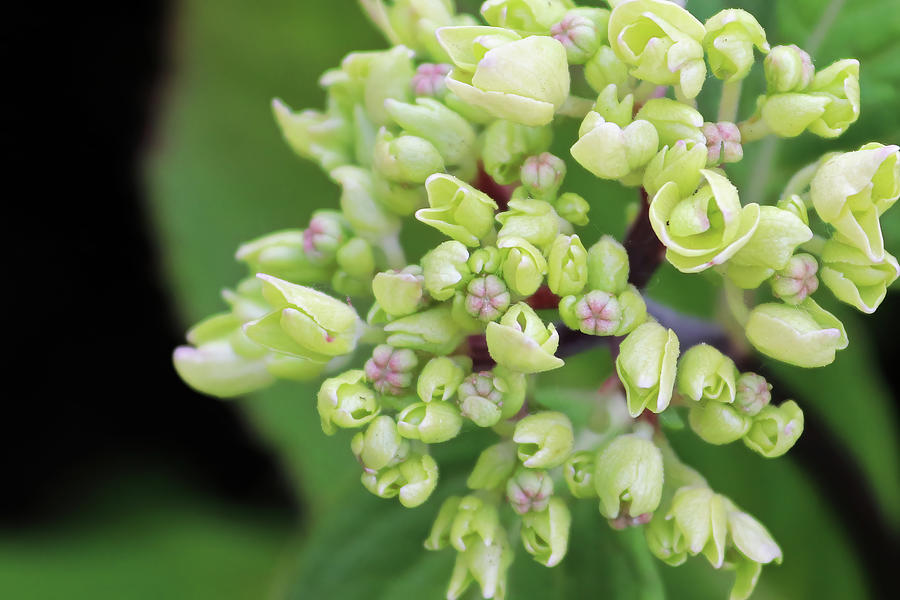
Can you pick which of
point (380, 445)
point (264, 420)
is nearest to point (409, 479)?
point (380, 445)

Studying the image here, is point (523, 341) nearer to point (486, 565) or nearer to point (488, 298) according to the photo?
point (488, 298)

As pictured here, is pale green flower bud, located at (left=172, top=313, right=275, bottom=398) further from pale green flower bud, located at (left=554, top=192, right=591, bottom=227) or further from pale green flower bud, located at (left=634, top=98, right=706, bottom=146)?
pale green flower bud, located at (left=634, top=98, right=706, bottom=146)

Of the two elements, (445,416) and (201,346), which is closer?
(445,416)

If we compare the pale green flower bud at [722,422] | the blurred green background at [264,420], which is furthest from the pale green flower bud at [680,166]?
the blurred green background at [264,420]

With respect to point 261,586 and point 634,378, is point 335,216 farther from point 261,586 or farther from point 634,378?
point 261,586

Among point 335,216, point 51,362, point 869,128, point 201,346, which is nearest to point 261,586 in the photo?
point 51,362

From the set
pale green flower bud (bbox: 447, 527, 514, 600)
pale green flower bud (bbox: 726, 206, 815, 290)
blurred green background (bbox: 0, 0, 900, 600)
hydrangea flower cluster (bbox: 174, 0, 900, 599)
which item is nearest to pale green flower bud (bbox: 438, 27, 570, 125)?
hydrangea flower cluster (bbox: 174, 0, 900, 599)
